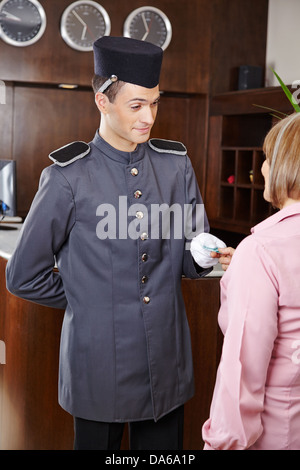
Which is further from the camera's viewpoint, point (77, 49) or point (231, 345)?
point (77, 49)

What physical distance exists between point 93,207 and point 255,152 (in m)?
2.94

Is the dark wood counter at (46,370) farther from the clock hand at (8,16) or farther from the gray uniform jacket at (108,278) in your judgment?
the clock hand at (8,16)

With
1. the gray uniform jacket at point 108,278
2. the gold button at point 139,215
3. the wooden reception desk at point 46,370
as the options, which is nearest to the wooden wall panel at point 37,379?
the wooden reception desk at point 46,370

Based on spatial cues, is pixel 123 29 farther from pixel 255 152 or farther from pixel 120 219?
pixel 120 219

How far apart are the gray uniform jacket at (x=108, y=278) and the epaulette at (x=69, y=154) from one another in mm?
14

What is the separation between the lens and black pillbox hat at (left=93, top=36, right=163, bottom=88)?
1.70 metres

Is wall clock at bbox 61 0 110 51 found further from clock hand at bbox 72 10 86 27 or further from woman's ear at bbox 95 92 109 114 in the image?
woman's ear at bbox 95 92 109 114

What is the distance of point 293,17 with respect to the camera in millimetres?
4719

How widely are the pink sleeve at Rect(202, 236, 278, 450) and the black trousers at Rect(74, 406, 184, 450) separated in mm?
560

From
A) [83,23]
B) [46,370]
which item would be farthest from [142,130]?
[83,23]

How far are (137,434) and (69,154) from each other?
812 mm

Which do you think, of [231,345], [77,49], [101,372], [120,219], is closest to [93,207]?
Answer: [120,219]

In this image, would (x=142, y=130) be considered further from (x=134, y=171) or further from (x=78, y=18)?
(x=78, y=18)

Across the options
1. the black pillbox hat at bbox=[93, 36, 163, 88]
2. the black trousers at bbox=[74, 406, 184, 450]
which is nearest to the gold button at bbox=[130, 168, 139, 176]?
the black pillbox hat at bbox=[93, 36, 163, 88]
